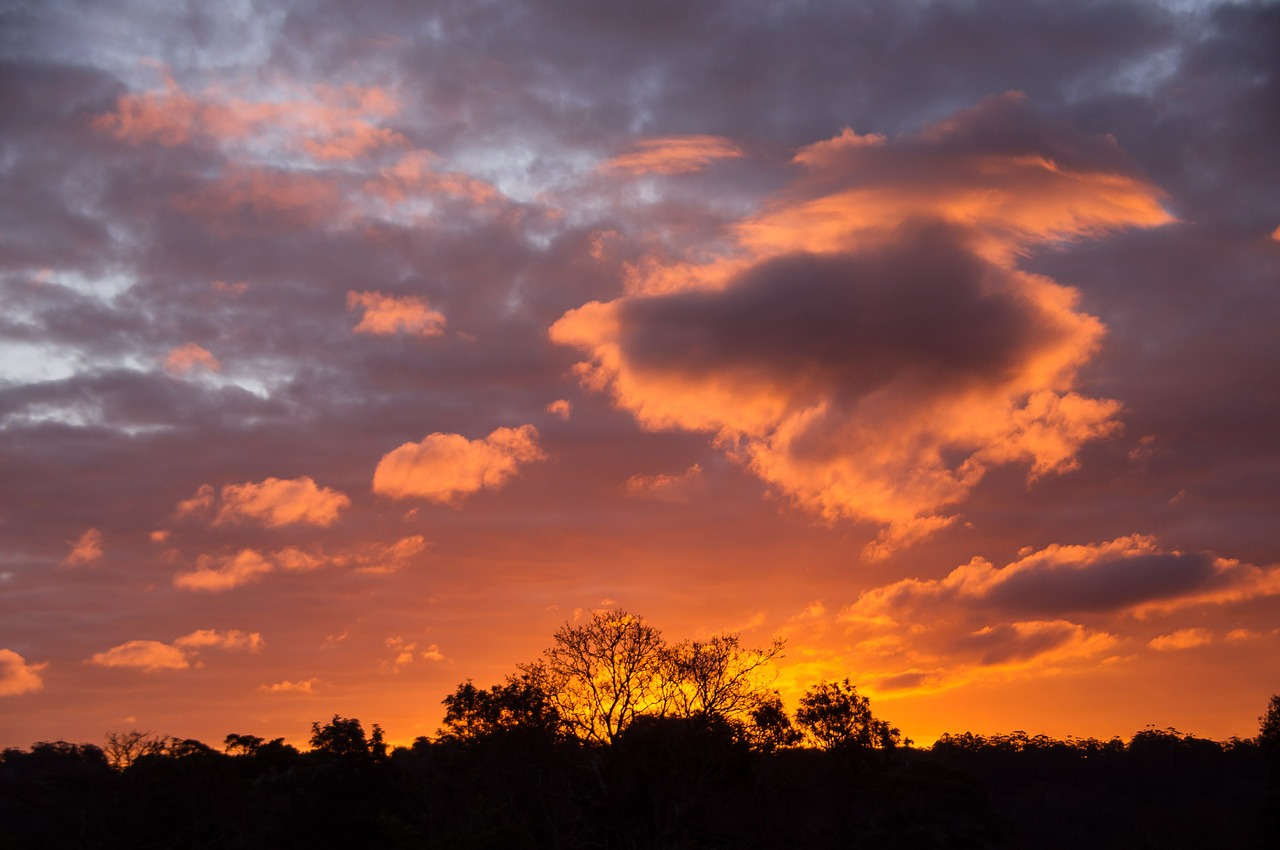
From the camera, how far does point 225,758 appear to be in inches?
3204

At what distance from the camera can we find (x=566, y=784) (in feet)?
227

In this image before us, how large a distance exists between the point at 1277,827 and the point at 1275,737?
6329mm

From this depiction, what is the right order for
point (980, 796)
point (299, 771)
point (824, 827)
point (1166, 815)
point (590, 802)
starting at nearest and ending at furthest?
point (590, 802), point (299, 771), point (824, 827), point (980, 796), point (1166, 815)

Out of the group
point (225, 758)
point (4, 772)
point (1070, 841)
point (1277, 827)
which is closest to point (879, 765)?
point (1277, 827)

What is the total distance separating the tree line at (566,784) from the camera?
67.3 metres

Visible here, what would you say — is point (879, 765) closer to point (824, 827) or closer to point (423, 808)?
point (824, 827)

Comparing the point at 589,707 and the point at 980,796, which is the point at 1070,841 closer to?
the point at 980,796

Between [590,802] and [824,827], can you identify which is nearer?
[590,802]

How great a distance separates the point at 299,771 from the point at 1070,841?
275 feet

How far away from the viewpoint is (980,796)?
330 feet

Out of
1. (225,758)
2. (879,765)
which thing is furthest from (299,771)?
(879,765)

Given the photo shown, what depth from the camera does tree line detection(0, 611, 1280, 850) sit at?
6731 cm

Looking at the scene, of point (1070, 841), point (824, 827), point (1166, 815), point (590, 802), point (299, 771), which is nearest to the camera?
point (590, 802)

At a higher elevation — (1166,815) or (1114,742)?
(1114,742)
